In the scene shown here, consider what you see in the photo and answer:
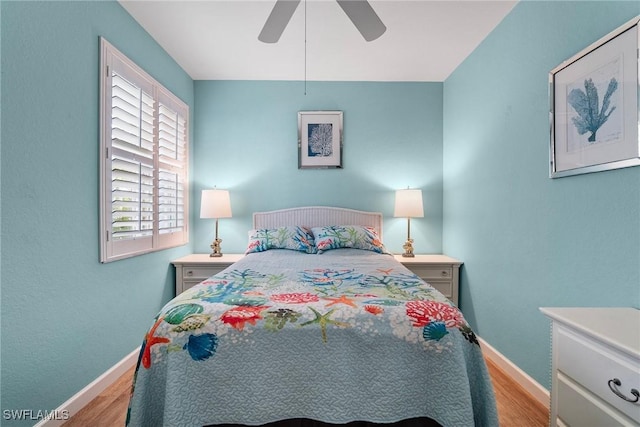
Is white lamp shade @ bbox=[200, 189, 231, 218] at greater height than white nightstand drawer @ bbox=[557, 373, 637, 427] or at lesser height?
greater

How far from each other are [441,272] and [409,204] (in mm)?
783

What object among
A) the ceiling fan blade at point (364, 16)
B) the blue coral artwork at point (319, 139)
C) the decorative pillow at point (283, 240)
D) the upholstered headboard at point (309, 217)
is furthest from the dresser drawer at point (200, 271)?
the ceiling fan blade at point (364, 16)

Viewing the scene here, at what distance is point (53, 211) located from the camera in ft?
5.32

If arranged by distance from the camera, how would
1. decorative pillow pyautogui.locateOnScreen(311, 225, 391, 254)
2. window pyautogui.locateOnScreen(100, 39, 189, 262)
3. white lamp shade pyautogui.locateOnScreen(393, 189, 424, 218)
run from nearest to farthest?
window pyautogui.locateOnScreen(100, 39, 189, 262), decorative pillow pyautogui.locateOnScreen(311, 225, 391, 254), white lamp shade pyautogui.locateOnScreen(393, 189, 424, 218)

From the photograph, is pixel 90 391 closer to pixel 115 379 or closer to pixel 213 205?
pixel 115 379

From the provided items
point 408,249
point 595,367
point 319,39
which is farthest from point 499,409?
point 319,39

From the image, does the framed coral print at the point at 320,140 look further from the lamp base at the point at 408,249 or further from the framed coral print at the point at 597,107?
the framed coral print at the point at 597,107

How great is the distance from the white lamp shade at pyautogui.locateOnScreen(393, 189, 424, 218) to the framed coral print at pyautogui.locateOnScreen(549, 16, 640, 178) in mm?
1422

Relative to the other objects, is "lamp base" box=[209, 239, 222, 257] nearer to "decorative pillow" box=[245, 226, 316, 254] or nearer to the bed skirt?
"decorative pillow" box=[245, 226, 316, 254]

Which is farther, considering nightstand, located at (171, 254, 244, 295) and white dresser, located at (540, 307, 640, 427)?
nightstand, located at (171, 254, 244, 295)

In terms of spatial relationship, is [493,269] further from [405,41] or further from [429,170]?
[405,41]

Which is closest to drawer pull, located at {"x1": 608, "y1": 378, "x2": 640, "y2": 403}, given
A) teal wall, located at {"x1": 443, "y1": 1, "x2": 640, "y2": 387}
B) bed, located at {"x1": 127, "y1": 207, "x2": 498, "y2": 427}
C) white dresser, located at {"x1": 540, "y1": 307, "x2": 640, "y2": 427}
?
white dresser, located at {"x1": 540, "y1": 307, "x2": 640, "y2": 427}

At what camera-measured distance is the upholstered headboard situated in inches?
133

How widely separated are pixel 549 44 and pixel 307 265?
85.9 inches
